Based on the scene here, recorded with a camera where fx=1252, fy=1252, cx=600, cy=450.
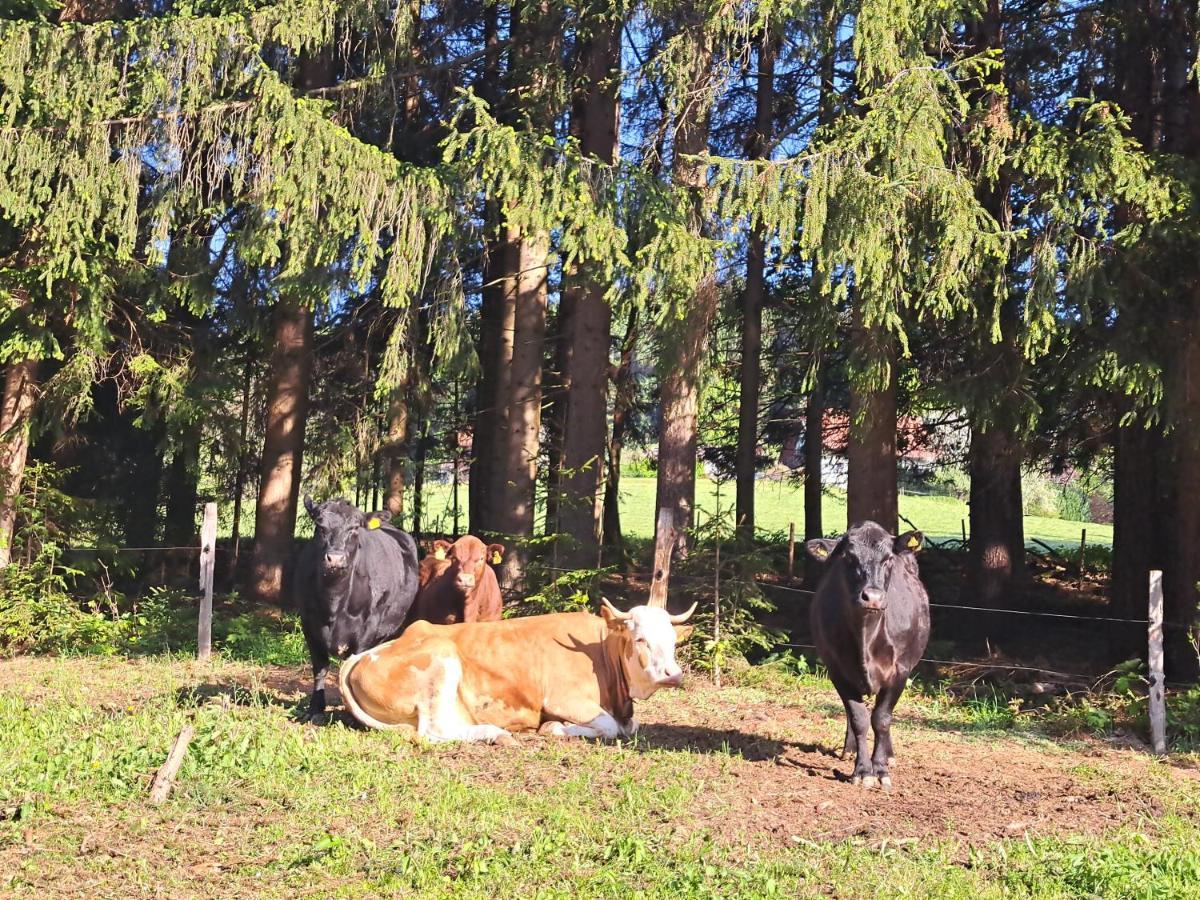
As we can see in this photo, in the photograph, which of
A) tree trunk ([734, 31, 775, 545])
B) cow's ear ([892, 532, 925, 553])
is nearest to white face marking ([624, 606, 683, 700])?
cow's ear ([892, 532, 925, 553])

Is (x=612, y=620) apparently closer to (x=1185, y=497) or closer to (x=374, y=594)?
(x=374, y=594)

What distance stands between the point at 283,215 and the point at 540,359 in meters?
4.05

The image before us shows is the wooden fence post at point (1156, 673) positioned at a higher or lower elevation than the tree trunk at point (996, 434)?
lower

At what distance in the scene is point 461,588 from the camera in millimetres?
11703

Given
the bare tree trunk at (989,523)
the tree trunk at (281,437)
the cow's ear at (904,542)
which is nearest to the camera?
the cow's ear at (904,542)

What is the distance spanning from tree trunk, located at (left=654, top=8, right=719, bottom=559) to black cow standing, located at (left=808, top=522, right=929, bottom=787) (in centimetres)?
452

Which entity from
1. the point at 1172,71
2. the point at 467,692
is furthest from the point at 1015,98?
the point at 467,692

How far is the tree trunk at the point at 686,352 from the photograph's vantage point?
14.4 meters

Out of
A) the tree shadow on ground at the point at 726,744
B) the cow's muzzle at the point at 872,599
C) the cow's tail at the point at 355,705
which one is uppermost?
the cow's muzzle at the point at 872,599

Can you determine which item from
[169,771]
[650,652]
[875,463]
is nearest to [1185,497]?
[875,463]

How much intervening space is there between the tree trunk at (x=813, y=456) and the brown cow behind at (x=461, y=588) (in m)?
8.70

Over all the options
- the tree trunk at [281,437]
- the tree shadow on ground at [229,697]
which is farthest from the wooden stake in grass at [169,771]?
the tree trunk at [281,437]

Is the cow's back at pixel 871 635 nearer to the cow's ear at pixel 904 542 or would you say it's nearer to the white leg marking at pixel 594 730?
the cow's ear at pixel 904 542

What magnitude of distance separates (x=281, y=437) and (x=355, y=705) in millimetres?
9847
